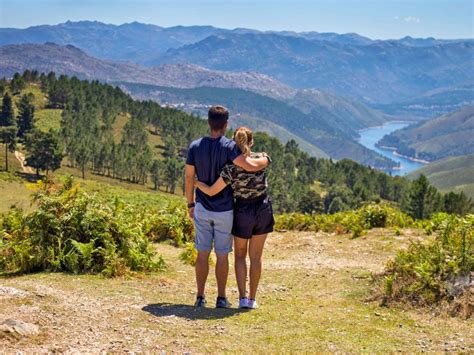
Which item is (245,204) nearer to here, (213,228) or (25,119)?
(213,228)

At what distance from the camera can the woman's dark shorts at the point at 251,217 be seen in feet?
30.3

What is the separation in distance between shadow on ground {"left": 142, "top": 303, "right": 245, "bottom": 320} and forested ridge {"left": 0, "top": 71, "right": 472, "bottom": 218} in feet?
278

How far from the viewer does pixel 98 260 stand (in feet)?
38.9

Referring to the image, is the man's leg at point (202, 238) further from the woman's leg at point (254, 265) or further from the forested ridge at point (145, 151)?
the forested ridge at point (145, 151)

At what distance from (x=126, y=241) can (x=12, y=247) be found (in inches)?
103

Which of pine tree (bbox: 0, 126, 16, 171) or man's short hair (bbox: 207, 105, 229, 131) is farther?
pine tree (bbox: 0, 126, 16, 171)

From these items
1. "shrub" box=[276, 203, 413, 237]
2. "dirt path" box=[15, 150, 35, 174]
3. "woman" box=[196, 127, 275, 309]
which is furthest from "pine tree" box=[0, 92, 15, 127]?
"woman" box=[196, 127, 275, 309]

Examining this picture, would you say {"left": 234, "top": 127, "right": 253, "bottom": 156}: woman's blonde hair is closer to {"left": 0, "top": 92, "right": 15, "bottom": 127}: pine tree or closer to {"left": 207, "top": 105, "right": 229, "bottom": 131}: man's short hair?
{"left": 207, "top": 105, "right": 229, "bottom": 131}: man's short hair

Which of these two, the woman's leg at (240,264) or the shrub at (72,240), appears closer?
the woman's leg at (240,264)

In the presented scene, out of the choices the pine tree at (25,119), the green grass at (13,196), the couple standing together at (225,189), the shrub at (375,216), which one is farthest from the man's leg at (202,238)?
the pine tree at (25,119)

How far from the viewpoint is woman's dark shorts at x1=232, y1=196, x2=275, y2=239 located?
923 centimetres

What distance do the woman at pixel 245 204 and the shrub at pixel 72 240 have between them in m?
3.49

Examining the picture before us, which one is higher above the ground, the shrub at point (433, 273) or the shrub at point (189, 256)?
the shrub at point (433, 273)

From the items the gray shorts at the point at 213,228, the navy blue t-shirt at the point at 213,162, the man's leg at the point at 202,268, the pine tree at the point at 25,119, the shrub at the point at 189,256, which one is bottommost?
the shrub at the point at 189,256
